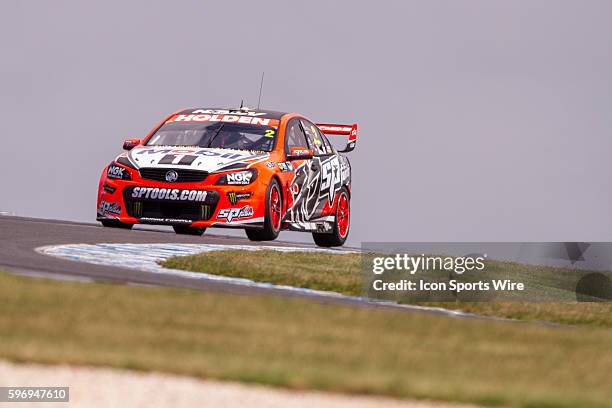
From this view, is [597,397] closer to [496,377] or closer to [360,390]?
[496,377]

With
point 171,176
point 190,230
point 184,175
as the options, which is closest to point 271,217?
point 184,175

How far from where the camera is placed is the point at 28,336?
959cm

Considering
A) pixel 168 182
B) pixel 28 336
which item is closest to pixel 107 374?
pixel 28 336

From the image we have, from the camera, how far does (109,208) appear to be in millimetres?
15805

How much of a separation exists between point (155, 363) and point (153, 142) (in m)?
8.55

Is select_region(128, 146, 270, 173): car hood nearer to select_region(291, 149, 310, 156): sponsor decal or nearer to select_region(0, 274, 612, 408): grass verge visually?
select_region(291, 149, 310, 156): sponsor decal

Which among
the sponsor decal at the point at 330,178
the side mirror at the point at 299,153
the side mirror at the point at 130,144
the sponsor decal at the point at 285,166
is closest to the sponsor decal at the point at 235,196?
the sponsor decal at the point at 285,166

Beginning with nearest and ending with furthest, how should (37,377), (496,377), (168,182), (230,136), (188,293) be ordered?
(37,377) < (496,377) < (188,293) < (168,182) < (230,136)

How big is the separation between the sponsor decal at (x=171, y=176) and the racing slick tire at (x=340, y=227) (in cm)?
351

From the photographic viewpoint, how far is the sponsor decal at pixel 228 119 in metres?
17.0

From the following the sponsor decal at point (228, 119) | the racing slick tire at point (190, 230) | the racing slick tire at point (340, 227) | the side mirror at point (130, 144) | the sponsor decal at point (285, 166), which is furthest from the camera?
the racing slick tire at point (340, 227)

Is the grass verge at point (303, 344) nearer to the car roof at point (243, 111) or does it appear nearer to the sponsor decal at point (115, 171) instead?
the sponsor decal at point (115, 171)

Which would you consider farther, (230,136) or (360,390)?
(230,136)

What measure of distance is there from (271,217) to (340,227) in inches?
127
